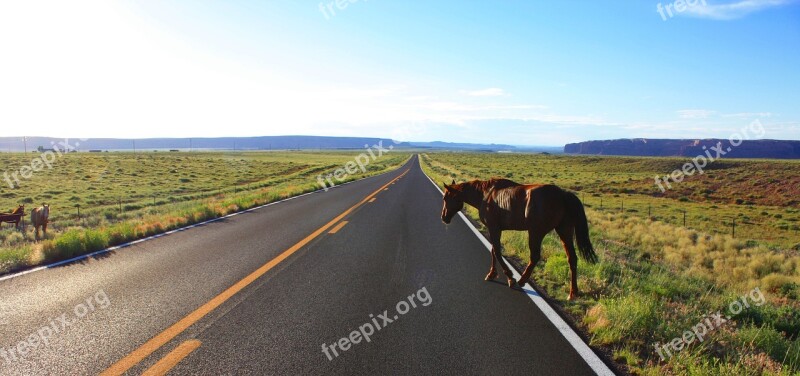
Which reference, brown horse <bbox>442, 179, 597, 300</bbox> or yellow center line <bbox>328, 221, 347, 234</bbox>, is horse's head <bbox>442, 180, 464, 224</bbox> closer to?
brown horse <bbox>442, 179, 597, 300</bbox>

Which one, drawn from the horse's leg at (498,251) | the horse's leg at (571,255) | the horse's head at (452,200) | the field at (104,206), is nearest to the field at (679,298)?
the horse's leg at (571,255)

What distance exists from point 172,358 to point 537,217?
4.80 meters

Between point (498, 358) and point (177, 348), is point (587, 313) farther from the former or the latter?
point (177, 348)

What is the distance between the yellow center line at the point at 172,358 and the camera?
3.77 meters

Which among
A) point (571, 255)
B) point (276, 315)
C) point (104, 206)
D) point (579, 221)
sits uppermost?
point (579, 221)

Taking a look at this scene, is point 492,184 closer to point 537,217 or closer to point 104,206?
point 537,217

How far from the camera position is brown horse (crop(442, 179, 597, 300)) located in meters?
6.24

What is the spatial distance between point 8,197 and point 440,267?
39.3 metres

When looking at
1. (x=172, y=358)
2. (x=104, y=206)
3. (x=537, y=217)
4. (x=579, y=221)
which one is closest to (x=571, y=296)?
(x=579, y=221)

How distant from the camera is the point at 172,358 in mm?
4023

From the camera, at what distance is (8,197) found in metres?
32.8

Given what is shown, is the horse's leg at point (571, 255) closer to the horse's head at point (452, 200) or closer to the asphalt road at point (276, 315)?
the asphalt road at point (276, 315)

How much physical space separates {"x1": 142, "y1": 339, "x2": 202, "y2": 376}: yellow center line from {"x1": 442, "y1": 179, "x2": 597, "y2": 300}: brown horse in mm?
4394

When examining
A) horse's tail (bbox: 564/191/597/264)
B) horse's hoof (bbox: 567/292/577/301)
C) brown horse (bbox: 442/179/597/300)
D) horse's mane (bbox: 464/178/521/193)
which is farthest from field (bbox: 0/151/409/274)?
horse's tail (bbox: 564/191/597/264)
